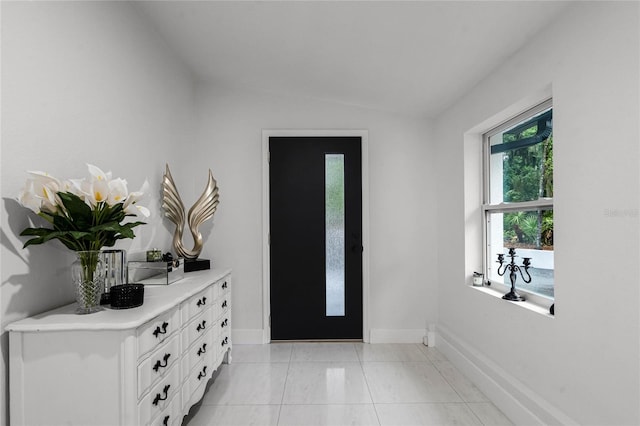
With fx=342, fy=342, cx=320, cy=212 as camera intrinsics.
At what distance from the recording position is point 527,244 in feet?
7.61

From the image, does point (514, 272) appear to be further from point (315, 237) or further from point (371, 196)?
point (315, 237)

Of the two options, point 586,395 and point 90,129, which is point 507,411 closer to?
point 586,395

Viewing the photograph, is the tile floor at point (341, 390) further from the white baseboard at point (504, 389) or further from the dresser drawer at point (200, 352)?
the dresser drawer at point (200, 352)

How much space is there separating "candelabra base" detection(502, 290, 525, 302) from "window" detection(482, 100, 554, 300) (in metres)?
0.06

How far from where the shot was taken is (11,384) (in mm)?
1299

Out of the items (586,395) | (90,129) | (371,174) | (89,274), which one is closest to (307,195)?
(371,174)

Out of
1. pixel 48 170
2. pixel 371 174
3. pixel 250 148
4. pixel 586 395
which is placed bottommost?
pixel 586 395

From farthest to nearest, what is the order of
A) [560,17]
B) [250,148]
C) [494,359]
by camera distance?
[250,148]
[494,359]
[560,17]

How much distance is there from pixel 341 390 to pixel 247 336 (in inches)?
51.9

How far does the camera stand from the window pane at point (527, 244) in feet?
6.94

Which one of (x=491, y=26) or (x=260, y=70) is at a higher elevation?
(x=260, y=70)

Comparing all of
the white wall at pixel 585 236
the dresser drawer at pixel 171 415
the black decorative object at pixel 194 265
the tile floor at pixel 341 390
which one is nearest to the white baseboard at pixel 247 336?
the tile floor at pixel 341 390

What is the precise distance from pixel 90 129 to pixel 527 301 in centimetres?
282

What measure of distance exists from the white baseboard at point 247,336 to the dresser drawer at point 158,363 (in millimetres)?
1738
